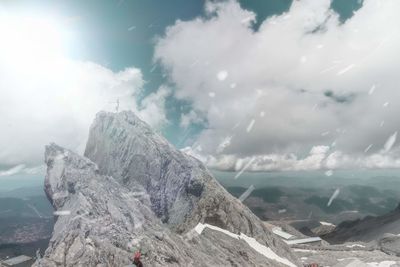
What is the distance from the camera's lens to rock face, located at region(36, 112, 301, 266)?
7738 cm

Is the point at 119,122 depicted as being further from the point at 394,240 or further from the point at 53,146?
the point at 394,240

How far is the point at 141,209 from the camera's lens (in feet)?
334

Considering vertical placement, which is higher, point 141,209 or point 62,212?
point 141,209

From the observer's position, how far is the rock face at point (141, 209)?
254 ft

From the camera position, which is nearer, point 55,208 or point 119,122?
point 55,208

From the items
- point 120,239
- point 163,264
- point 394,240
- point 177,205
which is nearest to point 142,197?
point 177,205

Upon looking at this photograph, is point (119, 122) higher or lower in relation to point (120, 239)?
higher

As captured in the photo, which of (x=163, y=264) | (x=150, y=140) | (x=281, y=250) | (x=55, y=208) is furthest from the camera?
(x=150, y=140)

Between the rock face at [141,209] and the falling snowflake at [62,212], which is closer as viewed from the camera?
Answer: the rock face at [141,209]

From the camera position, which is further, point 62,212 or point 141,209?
point 62,212

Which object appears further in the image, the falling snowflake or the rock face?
the falling snowflake

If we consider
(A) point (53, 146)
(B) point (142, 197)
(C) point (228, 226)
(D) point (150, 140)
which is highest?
(D) point (150, 140)

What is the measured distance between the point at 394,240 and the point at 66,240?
438ft

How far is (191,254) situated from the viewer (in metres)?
77.7
